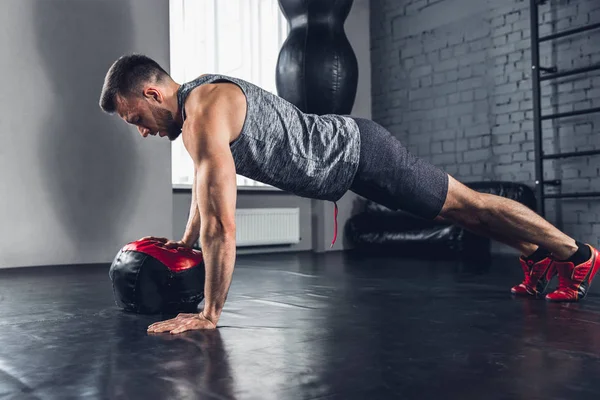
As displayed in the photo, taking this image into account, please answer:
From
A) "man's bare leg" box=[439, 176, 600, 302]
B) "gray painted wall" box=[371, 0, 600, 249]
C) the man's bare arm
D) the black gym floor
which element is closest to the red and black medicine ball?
the black gym floor

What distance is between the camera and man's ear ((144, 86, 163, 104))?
2.07 meters

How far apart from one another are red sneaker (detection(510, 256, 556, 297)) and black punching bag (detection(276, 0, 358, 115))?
1.95m

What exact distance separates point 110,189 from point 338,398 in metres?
4.10

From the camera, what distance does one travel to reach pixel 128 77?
207 centimetres

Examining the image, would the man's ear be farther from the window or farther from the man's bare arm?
the window

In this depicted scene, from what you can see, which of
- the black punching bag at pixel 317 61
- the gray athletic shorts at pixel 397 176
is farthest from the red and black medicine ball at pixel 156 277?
the black punching bag at pixel 317 61

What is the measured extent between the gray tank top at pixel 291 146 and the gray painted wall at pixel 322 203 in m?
3.41

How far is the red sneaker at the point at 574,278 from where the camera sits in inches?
93.5

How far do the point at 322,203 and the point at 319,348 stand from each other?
14.4 feet

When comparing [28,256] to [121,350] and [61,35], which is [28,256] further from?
[121,350]

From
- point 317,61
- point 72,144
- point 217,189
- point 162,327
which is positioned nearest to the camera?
point 217,189

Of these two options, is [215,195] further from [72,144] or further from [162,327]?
[72,144]

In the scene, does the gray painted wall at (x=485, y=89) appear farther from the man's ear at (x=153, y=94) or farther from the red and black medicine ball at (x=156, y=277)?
the man's ear at (x=153, y=94)

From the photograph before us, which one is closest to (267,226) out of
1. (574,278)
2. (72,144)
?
(72,144)
